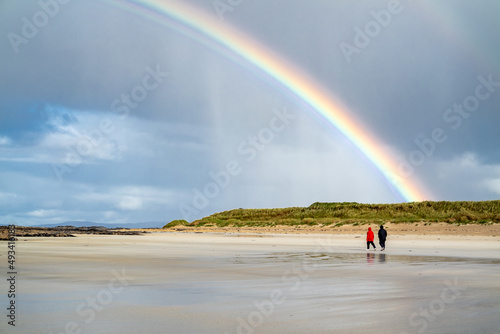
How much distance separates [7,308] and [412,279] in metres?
12.7

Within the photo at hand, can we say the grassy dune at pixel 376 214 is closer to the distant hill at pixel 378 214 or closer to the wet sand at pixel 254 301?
the distant hill at pixel 378 214

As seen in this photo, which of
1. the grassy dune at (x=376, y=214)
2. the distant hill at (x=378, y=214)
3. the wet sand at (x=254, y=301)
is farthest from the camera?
the distant hill at (x=378, y=214)

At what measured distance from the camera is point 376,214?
113 metres

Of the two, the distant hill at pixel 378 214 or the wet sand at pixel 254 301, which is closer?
the wet sand at pixel 254 301

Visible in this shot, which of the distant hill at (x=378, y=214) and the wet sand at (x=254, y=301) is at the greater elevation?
the distant hill at (x=378, y=214)

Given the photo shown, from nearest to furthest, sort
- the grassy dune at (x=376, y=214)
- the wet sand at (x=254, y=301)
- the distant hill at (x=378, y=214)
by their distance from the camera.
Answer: the wet sand at (x=254, y=301) < the grassy dune at (x=376, y=214) < the distant hill at (x=378, y=214)

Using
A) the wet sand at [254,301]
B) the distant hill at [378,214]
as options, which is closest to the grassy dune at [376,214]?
the distant hill at [378,214]

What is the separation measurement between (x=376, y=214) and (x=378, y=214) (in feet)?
1.63

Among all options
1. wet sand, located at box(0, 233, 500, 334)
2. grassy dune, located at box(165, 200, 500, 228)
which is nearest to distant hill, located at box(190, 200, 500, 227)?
grassy dune, located at box(165, 200, 500, 228)

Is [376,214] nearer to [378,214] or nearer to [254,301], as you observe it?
[378,214]

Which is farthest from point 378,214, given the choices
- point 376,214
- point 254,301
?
point 254,301

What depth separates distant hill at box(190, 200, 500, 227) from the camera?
87456 millimetres

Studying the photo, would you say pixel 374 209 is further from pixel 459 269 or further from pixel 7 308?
pixel 7 308

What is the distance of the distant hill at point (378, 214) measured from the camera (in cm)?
8746
